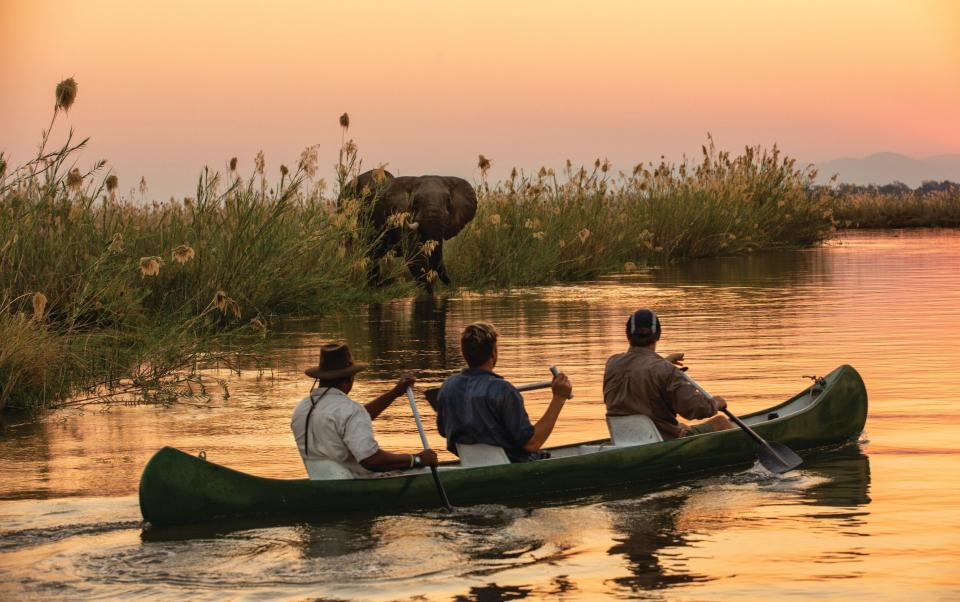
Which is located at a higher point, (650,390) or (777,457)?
(650,390)

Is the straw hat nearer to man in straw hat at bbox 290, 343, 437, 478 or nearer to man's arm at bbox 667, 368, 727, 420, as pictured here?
man in straw hat at bbox 290, 343, 437, 478

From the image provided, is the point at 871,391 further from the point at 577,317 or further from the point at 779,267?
the point at 779,267

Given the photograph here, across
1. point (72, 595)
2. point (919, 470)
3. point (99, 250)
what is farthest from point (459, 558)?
point (99, 250)

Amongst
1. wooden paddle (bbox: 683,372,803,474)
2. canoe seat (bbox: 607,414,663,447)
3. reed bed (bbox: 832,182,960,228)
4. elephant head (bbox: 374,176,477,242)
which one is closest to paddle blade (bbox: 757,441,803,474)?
wooden paddle (bbox: 683,372,803,474)

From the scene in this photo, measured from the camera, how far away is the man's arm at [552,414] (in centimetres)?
1019

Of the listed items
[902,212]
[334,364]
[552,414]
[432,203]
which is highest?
[902,212]

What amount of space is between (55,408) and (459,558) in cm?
689

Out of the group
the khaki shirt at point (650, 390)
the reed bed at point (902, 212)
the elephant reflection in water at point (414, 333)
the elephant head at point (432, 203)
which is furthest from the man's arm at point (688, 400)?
the reed bed at point (902, 212)

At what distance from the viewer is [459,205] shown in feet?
98.0

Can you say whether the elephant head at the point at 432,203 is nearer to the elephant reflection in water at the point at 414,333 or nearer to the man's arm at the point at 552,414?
the elephant reflection in water at the point at 414,333

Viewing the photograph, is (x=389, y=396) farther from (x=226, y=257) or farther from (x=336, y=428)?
(x=226, y=257)

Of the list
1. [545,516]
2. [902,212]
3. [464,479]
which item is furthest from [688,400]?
[902,212]

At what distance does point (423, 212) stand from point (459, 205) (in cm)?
140

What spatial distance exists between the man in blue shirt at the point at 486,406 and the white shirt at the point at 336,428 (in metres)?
0.71
